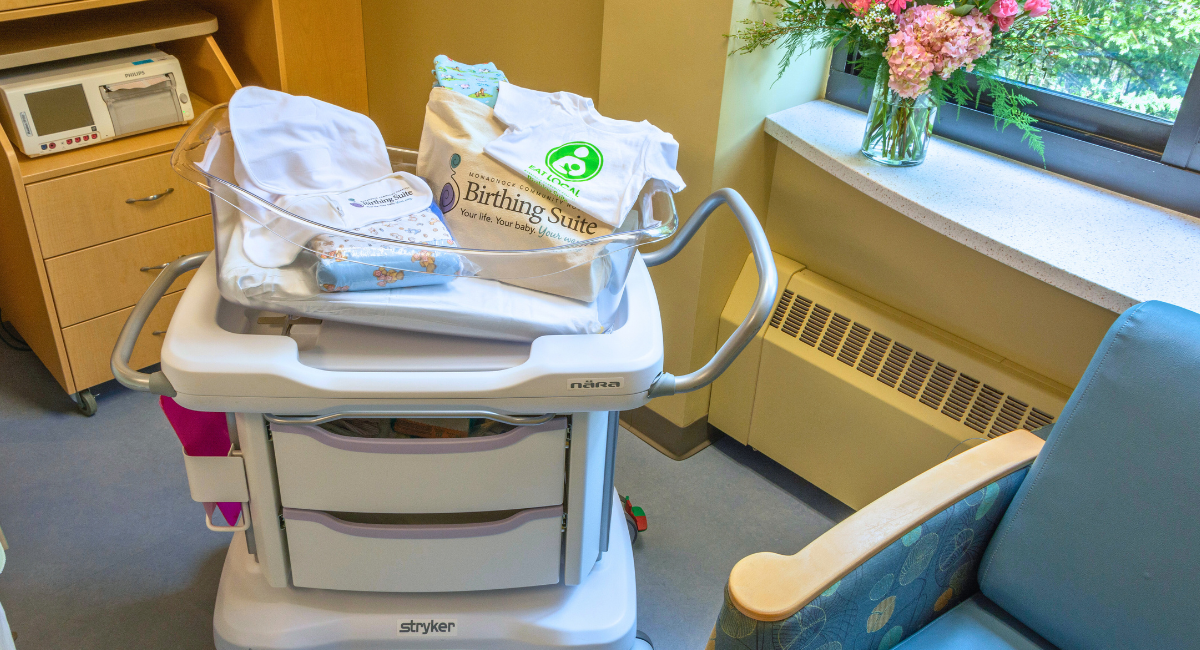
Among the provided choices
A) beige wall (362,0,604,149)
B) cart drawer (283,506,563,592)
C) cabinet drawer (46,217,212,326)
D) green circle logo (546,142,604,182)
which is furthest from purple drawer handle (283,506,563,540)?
cabinet drawer (46,217,212,326)

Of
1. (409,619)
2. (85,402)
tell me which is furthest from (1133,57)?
(85,402)

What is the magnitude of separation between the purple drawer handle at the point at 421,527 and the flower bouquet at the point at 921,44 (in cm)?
92

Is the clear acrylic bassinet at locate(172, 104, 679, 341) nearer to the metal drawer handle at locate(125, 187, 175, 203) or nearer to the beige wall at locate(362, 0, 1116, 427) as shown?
the beige wall at locate(362, 0, 1116, 427)

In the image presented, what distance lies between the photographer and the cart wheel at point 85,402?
212cm

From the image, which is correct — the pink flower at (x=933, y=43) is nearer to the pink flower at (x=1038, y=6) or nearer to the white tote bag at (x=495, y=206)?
the pink flower at (x=1038, y=6)

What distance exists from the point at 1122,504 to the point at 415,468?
2.93 feet

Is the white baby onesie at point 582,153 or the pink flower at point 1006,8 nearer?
the white baby onesie at point 582,153

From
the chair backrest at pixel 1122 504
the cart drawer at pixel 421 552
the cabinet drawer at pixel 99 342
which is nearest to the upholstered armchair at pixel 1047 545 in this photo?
the chair backrest at pixel 1122 504

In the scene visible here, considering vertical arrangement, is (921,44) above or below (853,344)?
above

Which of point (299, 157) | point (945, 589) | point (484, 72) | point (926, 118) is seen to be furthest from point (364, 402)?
point (926, 118)

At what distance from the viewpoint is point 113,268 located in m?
2.04

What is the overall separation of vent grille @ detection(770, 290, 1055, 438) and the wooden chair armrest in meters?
0.31

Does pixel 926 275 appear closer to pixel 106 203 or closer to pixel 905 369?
pixel 905 369

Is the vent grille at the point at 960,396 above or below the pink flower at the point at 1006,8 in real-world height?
below
